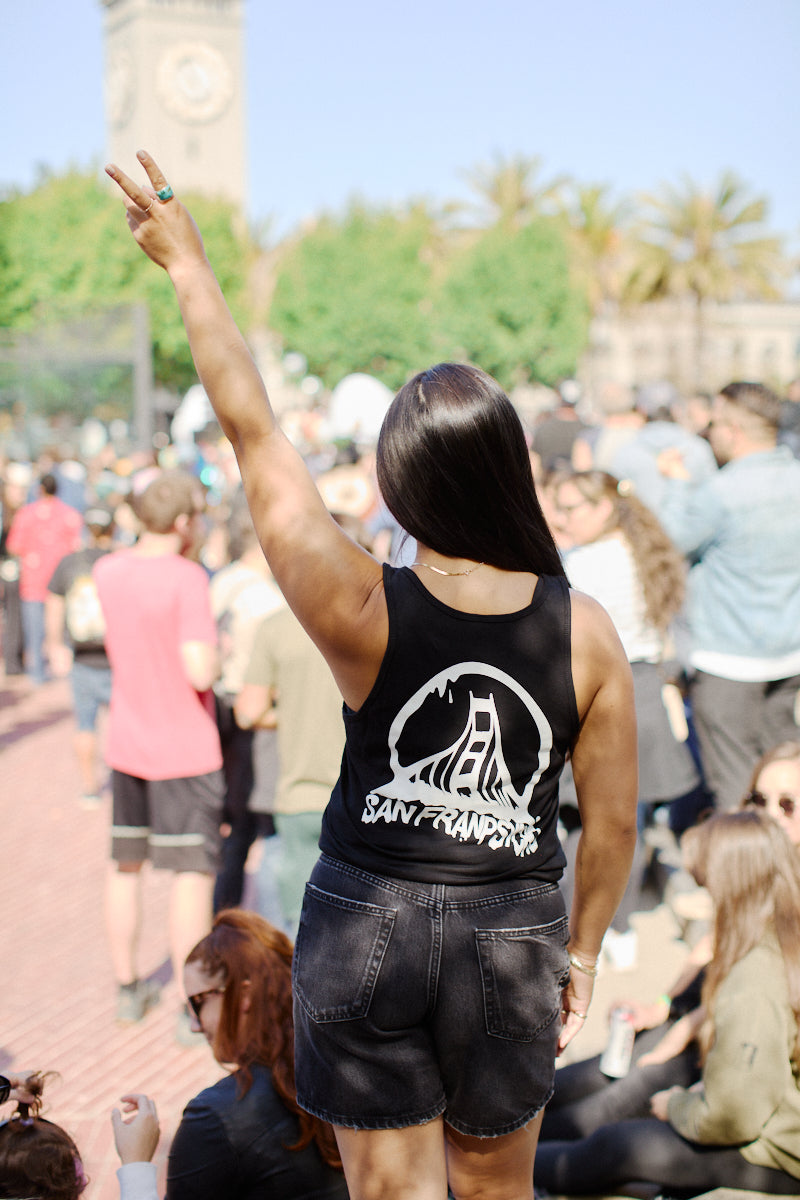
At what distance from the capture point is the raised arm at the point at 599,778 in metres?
1.74

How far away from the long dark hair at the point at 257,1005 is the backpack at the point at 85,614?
3176 mm

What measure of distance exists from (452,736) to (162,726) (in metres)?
2.51

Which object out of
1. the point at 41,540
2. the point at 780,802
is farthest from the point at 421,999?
the point at 41,540

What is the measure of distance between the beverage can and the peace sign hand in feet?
8.30

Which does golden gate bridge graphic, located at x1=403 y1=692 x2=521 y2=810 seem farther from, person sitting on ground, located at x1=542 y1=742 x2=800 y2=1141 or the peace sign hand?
person sitting on ground, located at x1=542 y1=742 x2=800 y2=1141

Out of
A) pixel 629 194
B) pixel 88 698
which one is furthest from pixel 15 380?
pixel 629 194

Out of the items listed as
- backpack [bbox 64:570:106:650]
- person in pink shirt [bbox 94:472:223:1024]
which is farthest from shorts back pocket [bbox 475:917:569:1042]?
backpack [bbox 64:570:106:650]

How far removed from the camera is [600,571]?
4.21 metres

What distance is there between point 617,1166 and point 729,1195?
0.31 metres

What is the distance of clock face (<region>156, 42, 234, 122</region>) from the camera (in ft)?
245

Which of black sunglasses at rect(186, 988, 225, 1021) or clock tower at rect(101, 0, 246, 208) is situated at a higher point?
clock tower at rect(101, 0, 246, 208)

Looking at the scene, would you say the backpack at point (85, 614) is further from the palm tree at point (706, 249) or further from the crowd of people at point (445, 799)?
the palm tree at point (706, 249)

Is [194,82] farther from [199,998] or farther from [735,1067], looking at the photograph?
[735,1067]

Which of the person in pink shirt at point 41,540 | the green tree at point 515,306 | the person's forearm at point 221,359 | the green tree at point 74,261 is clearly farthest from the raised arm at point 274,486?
the green tree at point 515,306
